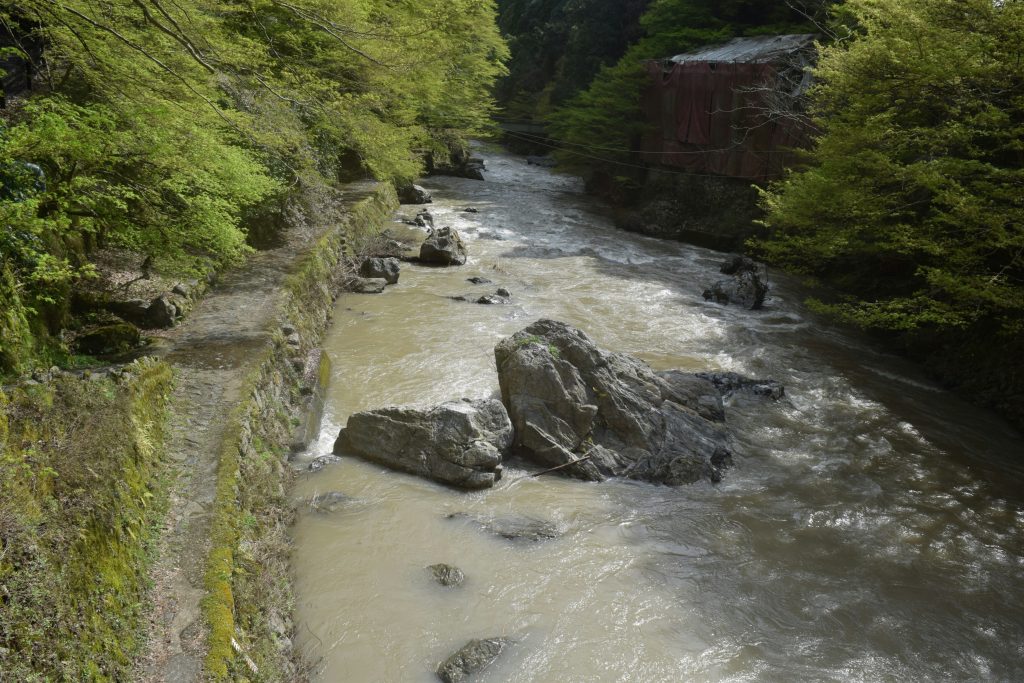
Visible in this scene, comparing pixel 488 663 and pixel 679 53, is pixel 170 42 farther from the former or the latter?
pixel 679 53

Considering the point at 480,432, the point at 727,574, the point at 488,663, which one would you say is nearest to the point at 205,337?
the point at 480,432

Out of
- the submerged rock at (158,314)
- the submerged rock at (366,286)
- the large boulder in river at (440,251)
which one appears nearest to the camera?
the submerged rock at (158,314)

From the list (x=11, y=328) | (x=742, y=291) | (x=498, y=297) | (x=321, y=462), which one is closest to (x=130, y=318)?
(x=11, y=328)

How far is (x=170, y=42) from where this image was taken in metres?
9.19

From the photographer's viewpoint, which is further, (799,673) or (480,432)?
(480,432)

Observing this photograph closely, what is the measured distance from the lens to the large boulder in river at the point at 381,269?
629 inches

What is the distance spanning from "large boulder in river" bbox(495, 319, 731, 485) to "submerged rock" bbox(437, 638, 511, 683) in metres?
3.31

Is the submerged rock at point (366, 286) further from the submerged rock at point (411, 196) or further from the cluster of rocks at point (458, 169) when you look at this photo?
the cluster of rocks at point (458, 169)

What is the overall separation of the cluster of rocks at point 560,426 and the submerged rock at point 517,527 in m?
0.67

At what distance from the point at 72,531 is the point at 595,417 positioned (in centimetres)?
668

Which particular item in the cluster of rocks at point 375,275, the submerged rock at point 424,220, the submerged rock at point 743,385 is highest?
the submerged rock at point 424,220

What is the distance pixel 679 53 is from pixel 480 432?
24617mm

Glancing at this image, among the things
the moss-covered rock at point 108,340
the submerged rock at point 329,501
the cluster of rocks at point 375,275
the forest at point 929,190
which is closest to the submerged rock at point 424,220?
the cluster of rocks at point 375,275

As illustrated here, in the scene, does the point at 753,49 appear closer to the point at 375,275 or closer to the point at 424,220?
the point at 424,220
